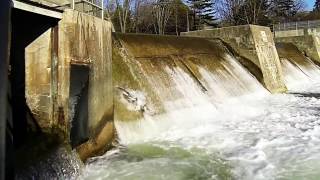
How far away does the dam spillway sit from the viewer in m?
5.43

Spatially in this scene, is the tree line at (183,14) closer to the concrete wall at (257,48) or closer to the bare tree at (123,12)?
the bare tree at (123,12)

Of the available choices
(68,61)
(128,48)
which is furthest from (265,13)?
(68,61)

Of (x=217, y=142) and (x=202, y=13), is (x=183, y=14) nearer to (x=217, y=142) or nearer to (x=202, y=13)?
(x=202, y=13)

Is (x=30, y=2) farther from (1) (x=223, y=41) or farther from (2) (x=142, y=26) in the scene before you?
(2) (x=142, y=26)

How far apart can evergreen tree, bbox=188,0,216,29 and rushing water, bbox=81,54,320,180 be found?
3339 cm

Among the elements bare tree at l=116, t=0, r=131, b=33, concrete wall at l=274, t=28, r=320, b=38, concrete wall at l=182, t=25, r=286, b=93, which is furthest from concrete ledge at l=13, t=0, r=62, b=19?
bare tree at l=116, t=0, r=131, b=33

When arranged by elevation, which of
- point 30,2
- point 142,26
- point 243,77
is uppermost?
point 142,26

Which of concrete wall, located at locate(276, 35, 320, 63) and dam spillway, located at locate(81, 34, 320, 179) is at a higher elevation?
concrete wall, located at locate(276, 35, 320, 63)

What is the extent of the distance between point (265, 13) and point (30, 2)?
135 feet

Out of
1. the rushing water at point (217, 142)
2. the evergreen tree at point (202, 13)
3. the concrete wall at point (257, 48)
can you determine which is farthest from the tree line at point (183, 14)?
the rushing water at point (217, 142)

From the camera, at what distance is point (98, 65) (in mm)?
6270

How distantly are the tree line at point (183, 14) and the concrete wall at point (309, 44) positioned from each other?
20.0 meters

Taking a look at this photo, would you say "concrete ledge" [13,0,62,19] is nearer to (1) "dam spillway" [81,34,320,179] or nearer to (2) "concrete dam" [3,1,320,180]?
(2) "concrete dam" [3,1,320,180]

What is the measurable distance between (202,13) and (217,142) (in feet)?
126
